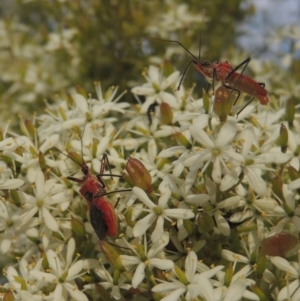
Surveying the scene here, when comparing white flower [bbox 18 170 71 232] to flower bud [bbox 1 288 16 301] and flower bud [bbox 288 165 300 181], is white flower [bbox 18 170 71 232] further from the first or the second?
flower bud [bbox 288 165 300 181]

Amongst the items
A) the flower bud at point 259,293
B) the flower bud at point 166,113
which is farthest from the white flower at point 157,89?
the flower bud at point 259,293

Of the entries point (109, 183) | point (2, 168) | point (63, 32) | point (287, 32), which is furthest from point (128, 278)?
point (287, 32)

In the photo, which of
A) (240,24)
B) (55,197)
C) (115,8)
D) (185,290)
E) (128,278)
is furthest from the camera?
(240,24)

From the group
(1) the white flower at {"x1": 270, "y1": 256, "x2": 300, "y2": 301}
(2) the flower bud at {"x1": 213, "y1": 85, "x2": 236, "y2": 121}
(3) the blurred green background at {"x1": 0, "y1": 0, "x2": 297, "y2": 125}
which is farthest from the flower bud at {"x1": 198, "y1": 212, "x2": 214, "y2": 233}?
(3) the blurred green background at {"x1": 0, "y1": 0, "x2": 297, "y2": 125}

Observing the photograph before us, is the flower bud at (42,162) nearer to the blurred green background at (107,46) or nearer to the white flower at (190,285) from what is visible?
the white flower at (190,285)

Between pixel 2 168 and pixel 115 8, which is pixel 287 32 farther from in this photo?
pixel 2 168

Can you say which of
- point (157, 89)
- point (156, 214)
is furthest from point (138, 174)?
point (157, 89)
